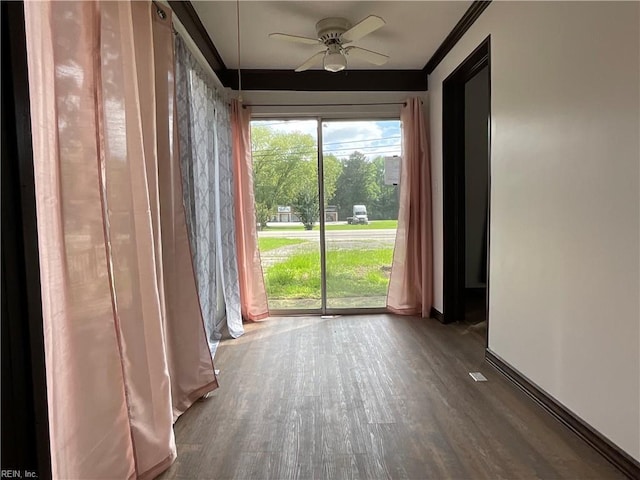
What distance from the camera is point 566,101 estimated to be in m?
1.92

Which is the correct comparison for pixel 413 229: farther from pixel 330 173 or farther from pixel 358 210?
pixel 330 173

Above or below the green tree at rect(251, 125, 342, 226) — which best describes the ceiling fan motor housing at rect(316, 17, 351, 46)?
above

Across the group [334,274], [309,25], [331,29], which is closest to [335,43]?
[331,29]

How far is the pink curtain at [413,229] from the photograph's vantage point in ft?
13.0

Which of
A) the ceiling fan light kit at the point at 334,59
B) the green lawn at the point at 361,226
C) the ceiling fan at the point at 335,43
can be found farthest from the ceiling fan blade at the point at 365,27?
the green lawn at the point at 361,226

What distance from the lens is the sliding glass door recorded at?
4.10m

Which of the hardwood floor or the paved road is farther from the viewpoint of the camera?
the paved road

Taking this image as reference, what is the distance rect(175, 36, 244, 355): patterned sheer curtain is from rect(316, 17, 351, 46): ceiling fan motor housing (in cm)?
96

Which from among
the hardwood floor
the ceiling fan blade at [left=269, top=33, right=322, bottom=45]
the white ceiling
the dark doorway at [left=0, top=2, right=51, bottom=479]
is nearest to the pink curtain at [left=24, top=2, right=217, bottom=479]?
the dark doorway at [left=0, top=2, right=51, bottom=479]

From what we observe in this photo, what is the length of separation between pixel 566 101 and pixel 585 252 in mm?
Answer: 748

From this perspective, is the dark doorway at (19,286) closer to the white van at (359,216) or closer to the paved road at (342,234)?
the paved road at (342,234)

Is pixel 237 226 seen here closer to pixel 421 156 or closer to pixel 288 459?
pixel 421 156

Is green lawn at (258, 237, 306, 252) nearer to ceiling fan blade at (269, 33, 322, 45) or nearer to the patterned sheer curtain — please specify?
the patterned sheer curtain

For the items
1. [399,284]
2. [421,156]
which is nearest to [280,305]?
[399,284]
